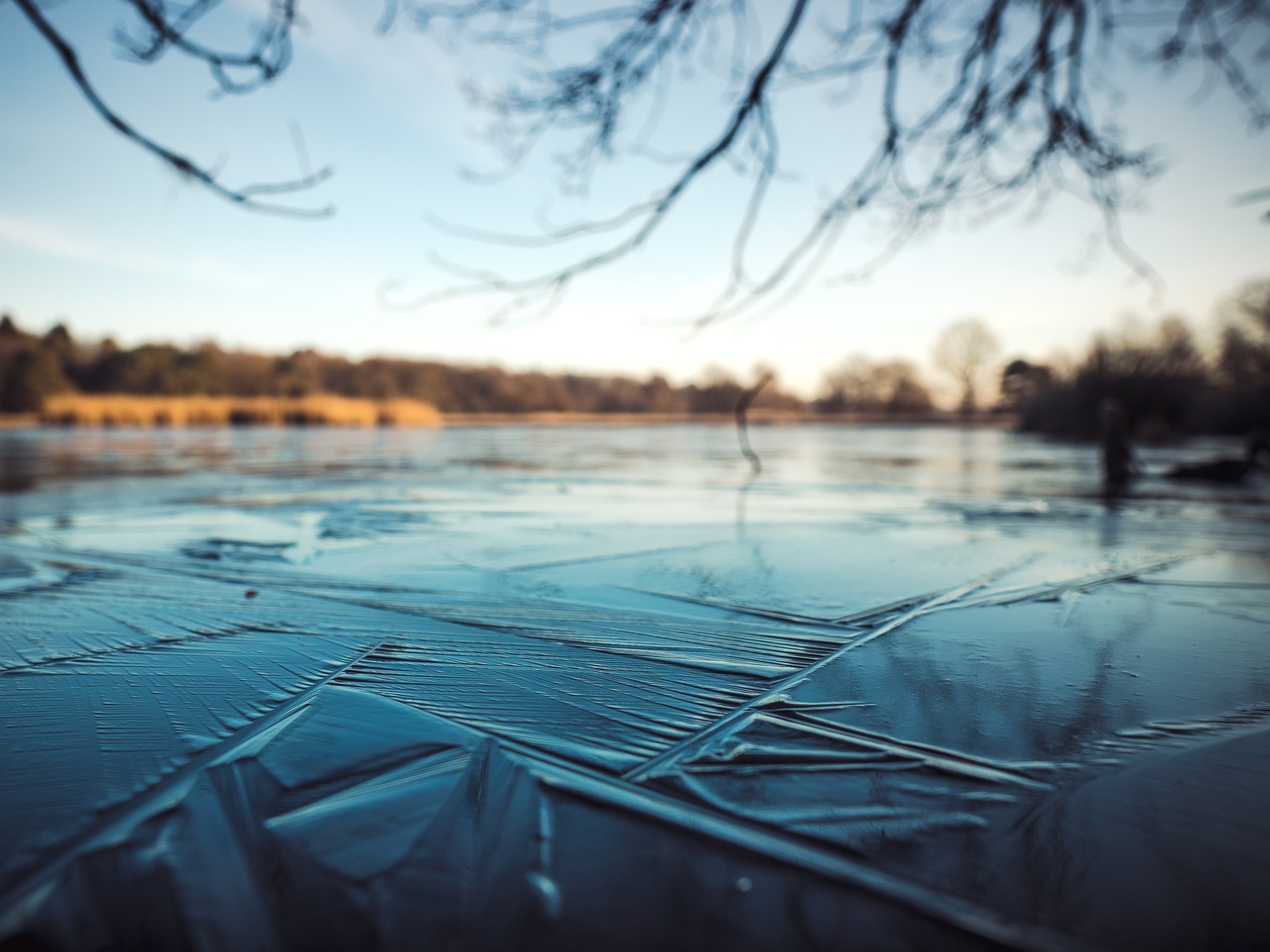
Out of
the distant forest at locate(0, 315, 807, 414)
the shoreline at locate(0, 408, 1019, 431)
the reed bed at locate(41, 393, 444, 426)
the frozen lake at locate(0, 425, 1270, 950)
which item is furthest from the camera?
the distant forest at locate(0, 315, 807, 414)

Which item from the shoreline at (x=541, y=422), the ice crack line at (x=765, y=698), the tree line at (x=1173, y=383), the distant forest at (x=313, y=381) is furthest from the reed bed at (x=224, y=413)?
Result: the ice crack line at (x=765, y=698)

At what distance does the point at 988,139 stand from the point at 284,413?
98.6 feet

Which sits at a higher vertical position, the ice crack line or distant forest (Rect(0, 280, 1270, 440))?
distant forest (Rect(0, 280, 1270, 440))

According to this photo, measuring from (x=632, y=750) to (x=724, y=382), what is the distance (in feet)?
185

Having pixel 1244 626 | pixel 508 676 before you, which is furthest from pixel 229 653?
pixel 1244 626

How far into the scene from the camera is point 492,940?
0.77 metres

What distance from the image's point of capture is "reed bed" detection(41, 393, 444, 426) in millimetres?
25125

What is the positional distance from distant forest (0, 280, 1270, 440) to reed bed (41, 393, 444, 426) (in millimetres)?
16107

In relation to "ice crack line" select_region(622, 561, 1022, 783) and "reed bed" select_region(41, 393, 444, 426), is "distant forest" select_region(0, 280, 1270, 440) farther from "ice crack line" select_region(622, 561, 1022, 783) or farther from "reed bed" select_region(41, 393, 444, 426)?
"ice crack line" select_region(622, 561, 1022, 783)

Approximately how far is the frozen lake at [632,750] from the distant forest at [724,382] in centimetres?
2172

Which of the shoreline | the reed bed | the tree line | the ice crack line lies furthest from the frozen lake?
the shoreline

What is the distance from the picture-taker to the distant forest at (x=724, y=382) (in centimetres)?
2047

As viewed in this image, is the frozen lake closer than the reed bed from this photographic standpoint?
Yes

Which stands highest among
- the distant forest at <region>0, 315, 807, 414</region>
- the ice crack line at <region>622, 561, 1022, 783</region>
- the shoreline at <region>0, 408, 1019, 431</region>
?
the distant forest at <region>0, 315, 807, 414</region>
